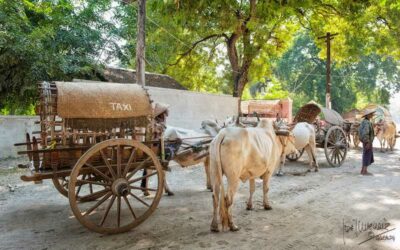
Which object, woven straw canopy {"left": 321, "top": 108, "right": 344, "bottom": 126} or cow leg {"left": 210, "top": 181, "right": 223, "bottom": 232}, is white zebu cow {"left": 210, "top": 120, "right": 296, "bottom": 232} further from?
woven straw canopy {"left": 321, "top": 108, "right": 344, "bottom": 126}

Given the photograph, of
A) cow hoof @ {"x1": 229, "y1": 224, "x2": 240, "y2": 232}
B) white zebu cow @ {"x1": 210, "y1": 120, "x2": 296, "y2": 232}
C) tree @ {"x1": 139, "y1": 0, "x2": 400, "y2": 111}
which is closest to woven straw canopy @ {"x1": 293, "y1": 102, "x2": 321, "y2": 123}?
tree @ {"x1": 139, "y1": 0, "x2": 400, "y2": 111}

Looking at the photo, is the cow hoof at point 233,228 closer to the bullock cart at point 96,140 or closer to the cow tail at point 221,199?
the cow tail at point 221,199

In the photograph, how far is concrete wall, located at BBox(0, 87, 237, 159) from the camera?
1148 centimetres

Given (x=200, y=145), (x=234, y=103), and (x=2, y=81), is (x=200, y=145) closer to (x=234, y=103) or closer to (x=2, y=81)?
(x=2, y=81)

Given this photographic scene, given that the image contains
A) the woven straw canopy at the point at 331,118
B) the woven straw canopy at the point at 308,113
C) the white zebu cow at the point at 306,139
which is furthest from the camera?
the woven straw canopy at the point at 308,113

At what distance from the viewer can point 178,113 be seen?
14375 mm

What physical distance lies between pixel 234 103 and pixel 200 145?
436 inches

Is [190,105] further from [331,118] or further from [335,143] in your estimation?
[335,143]

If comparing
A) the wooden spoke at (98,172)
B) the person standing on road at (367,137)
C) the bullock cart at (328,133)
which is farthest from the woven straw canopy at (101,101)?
the bullock cart at (328,133)

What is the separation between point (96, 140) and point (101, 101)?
720 millimetres

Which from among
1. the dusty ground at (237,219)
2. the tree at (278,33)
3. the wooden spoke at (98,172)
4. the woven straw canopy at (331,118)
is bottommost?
the dusty ground at (237,219)

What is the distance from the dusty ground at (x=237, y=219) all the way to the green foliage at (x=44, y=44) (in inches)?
197

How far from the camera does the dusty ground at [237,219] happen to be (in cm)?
450

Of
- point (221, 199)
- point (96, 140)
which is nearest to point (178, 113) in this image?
point (96, 140)
